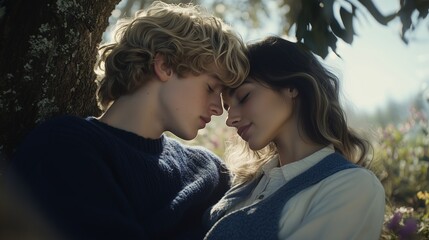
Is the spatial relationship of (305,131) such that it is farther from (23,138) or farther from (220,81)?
(23,138)

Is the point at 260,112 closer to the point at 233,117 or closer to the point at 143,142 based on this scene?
the point at 233,117

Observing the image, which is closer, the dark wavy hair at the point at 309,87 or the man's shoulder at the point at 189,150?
the dark wavy hair at the point at 309,87

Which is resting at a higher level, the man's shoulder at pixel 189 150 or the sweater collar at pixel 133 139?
the sweater collar at pixel 133 139

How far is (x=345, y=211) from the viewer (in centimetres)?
242

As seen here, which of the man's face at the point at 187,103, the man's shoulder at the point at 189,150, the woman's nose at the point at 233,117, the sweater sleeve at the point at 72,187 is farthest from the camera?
the man's shoulder at the point at 189,150

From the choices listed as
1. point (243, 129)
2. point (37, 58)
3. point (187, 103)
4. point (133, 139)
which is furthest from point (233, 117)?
point (37, 58)

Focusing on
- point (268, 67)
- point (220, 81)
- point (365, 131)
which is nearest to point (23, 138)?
point (220, 81)

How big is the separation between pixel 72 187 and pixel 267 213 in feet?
2.56

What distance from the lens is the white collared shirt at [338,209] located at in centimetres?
241

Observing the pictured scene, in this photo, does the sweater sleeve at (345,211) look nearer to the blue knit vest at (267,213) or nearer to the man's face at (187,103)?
the blue knit vest at (267,213)

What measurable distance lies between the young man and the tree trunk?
19cm

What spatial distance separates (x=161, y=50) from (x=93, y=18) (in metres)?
0.32

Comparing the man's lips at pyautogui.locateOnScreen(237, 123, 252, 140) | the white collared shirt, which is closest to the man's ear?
the man's lips at pyautogui.locateOnScreen(237, 123, 252, 140)

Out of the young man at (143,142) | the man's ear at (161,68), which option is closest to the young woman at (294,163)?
the young man at (143,142)
